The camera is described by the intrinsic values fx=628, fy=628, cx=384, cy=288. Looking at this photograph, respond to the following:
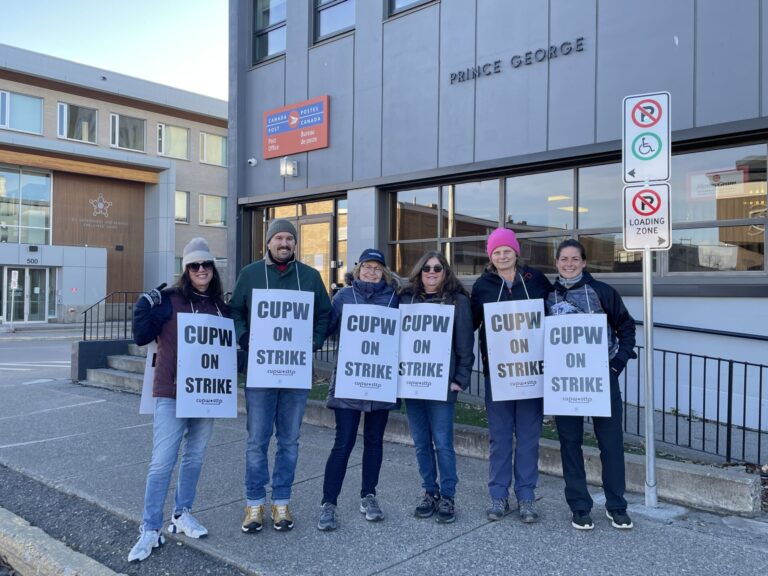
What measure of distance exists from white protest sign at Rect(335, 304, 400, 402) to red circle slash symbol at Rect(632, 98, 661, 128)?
2.31 meters

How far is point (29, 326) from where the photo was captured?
28984 mm

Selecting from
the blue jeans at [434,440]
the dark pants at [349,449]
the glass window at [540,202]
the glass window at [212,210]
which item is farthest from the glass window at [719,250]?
the glass window at [212,210]

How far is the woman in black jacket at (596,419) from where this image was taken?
4273 millimetres

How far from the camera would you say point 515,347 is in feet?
14.8

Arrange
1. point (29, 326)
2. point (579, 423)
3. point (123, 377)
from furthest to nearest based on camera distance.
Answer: point (29, 326), point (123, 377), point (579, 423)

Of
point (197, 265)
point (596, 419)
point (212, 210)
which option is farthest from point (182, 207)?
point (596, 419)

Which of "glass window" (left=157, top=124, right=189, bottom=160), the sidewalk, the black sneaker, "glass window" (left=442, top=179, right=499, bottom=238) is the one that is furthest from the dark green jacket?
"glass window" (left=157, top=124, right=189, bottom=160)

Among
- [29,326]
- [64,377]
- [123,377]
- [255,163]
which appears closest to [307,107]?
[255,163]

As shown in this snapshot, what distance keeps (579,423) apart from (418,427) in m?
1.13

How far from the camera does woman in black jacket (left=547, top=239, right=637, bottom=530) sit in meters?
4.27

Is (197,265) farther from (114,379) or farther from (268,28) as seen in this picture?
(268,28)

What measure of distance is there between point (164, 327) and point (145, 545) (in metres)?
1.38

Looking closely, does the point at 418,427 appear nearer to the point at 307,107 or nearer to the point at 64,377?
the point at 307,107

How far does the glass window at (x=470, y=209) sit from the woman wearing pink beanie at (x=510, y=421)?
207 inches
